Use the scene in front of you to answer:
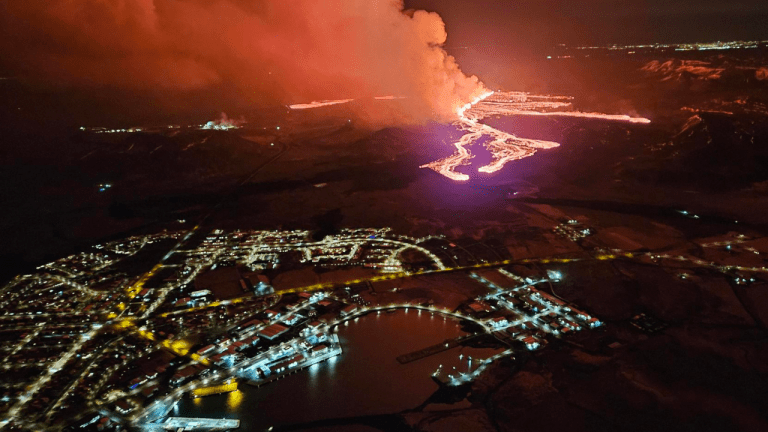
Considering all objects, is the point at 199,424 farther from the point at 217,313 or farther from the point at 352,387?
the point at 217,313

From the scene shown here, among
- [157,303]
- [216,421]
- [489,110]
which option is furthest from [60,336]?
[489,110]

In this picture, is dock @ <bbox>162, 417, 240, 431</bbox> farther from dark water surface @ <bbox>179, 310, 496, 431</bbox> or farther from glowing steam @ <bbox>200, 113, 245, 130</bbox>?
glowing steam @ <bbox>200, 113, 245, 130</bbox>

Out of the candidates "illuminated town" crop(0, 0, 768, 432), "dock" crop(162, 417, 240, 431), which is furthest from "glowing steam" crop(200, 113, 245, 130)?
"dock" crop(162, 417, 240, 431)

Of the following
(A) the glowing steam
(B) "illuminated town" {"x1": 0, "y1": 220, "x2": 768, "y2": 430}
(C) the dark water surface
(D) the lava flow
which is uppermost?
(A) the glowing steam

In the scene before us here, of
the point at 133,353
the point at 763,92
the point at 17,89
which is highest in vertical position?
the point at 17,89

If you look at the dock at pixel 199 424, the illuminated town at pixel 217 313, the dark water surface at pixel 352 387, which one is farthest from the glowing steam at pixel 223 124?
the dock at pixel 199 424

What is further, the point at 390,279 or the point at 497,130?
the point at 497,130

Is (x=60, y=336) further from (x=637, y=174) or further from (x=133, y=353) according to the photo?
(x=637, y=174)

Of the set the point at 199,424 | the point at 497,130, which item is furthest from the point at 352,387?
the point at 497,130
